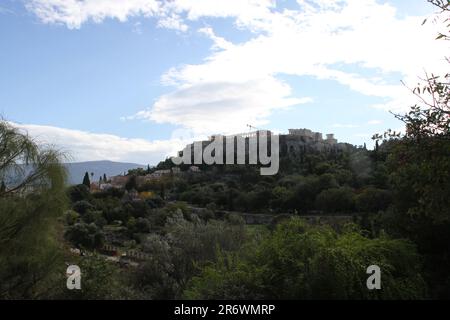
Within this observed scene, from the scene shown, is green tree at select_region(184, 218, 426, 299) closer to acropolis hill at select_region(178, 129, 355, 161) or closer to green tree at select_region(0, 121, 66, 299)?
green tree at select_region(0, 121, 66, 299)

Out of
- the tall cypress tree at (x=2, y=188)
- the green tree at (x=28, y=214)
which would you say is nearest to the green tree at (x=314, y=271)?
the green tree at (x=28, y=214)

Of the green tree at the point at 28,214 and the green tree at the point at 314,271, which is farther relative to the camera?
the green tree at the point at 28,214

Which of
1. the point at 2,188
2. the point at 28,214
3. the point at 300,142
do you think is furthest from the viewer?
the point at 300,142

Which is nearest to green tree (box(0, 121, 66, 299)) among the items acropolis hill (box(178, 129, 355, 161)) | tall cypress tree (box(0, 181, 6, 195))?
tall cypress tree (box(0, 181, 6, 195))

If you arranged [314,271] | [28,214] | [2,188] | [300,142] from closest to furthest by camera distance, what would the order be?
[314,271] < [2,188] < [28,214] < [300,142]

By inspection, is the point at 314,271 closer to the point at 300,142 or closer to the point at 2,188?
the point at 2,188

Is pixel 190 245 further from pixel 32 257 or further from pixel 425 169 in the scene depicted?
pixel 425 169

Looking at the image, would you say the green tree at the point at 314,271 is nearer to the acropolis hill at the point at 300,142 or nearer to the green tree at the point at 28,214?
the green tree at the point at 28,214

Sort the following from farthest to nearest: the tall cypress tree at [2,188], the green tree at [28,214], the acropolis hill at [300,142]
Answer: the acropolis hill at [300,142] < the tall cypress tree at [2,188] < the green tree at [28,214]

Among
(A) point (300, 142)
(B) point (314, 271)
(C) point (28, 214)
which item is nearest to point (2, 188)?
(C) point (28, 214)
